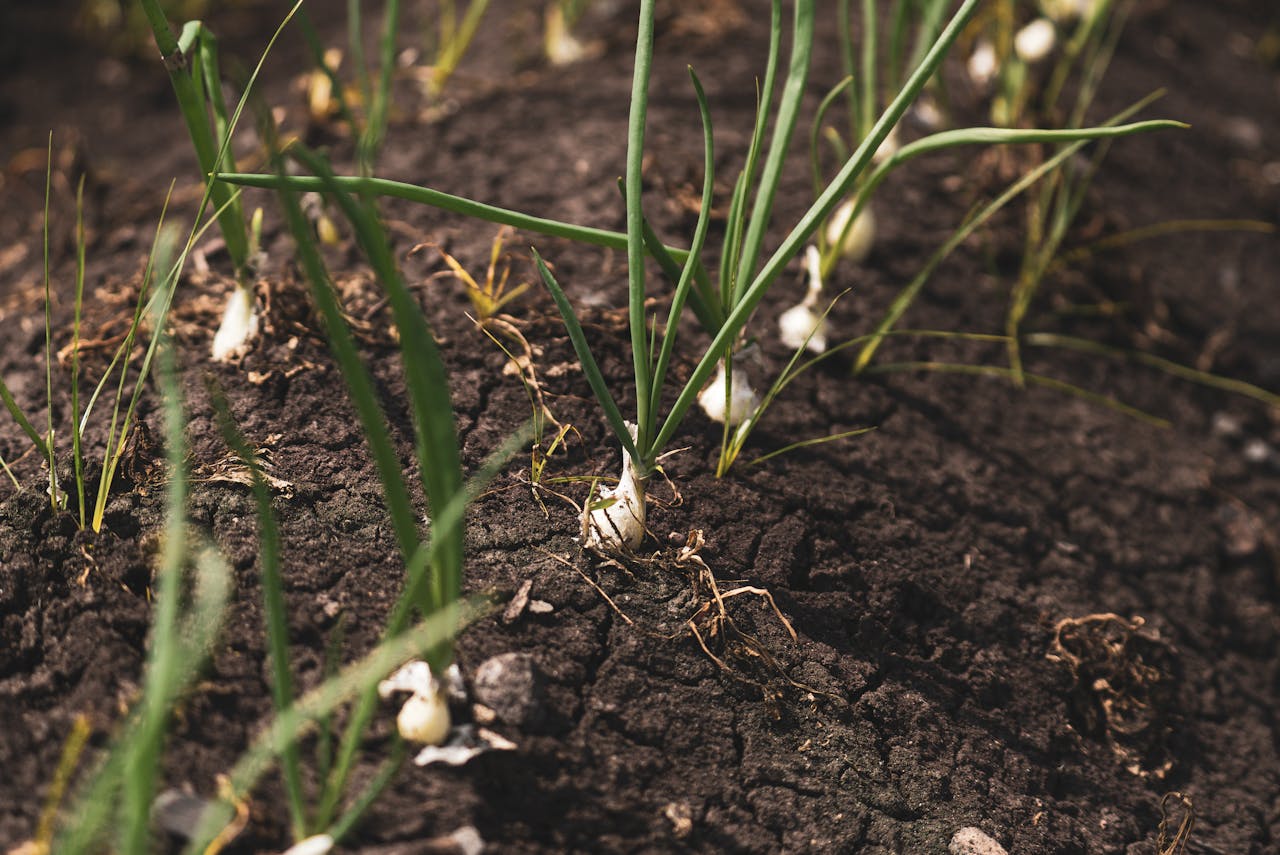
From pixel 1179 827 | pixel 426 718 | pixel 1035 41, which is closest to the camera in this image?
pixel 426 718

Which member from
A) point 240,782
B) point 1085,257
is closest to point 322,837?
point 240,782

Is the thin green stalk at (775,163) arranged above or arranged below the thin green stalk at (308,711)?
above

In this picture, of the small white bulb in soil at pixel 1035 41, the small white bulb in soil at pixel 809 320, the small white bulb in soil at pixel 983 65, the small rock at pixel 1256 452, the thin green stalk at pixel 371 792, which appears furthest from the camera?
the small white bulb in soil at pixel 983 65

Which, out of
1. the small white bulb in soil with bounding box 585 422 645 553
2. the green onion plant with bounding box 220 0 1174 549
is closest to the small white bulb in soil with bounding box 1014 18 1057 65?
the green onion plant with bounding box 220 0 1174 549

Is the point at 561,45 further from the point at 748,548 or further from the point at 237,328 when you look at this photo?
the point at 748,548

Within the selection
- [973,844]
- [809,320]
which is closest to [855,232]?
[809,320]

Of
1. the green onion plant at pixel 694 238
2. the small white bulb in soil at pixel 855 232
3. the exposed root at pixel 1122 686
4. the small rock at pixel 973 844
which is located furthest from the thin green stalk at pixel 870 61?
the small rock at pixel 973 844

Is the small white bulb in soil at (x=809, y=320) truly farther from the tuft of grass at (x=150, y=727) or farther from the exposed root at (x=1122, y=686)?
the tuft of grass at (x=150, y=727)
